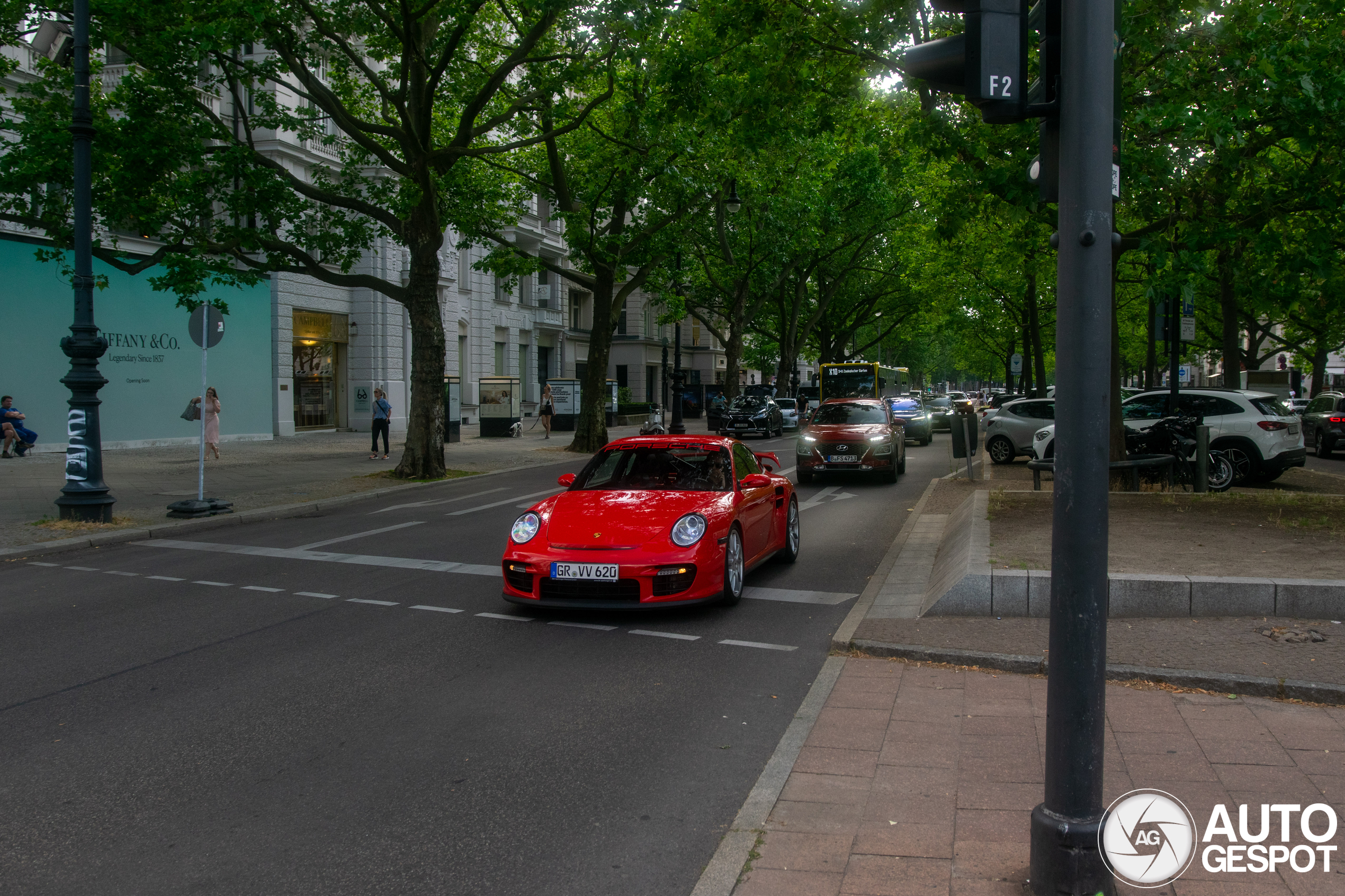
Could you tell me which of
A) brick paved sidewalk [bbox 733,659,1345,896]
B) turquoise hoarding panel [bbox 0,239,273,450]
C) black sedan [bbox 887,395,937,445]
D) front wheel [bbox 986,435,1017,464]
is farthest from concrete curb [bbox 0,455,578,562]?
black sedan [bbox 887,395,937,445]

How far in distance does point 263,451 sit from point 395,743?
22055mm

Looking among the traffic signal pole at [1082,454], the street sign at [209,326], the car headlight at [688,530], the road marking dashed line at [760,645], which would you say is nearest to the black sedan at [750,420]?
the street sign at [209,326]

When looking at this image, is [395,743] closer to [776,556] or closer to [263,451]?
[776,556]

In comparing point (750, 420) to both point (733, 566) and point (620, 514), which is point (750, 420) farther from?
point (620, 514)

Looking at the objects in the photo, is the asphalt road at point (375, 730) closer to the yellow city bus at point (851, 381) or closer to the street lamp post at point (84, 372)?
the street lamp post at point (84, 372)

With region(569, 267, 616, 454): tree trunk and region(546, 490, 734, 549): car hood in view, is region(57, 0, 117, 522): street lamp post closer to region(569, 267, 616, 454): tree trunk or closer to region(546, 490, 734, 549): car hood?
region(546, 490, 734, 549): car hood

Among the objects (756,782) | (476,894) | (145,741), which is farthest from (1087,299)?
(145,741)

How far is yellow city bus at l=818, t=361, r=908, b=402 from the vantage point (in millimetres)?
40094

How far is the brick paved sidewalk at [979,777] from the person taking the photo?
131 inches

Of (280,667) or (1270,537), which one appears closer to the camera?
(280,667)

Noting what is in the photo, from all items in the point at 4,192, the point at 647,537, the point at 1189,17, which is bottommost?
the point at 647,537

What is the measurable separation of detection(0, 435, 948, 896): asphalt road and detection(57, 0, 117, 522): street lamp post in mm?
3240

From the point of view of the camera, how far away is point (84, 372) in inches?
482

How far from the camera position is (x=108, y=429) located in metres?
24.1
